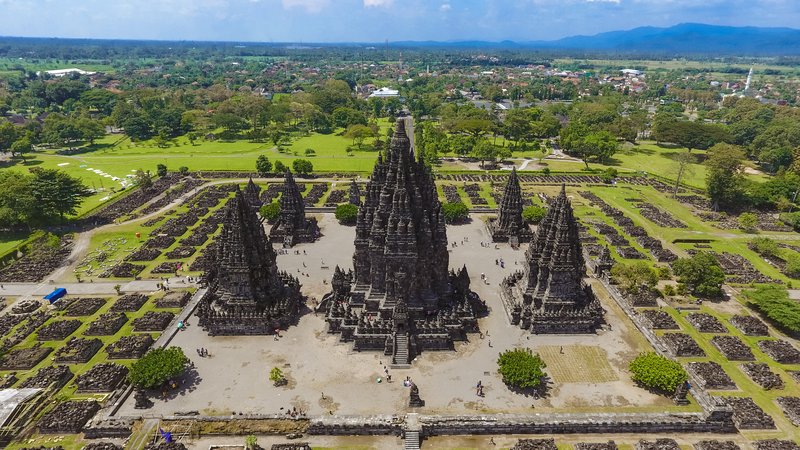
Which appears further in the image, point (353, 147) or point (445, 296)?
point (353, 147)

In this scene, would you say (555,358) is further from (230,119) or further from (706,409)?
(230,119)

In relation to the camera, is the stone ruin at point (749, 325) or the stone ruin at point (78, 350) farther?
the stone ruin at point (749, 325)

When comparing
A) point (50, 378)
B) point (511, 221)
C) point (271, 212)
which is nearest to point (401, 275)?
point (511, 221)

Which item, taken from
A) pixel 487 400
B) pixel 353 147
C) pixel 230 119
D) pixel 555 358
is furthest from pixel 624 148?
pixel 230 119

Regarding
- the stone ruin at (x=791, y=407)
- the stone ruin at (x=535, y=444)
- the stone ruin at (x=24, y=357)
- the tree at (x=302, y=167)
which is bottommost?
the stone ruin at (x=24, y=357)

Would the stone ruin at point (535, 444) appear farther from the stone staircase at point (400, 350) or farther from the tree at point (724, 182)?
the tree at point (724, 182)

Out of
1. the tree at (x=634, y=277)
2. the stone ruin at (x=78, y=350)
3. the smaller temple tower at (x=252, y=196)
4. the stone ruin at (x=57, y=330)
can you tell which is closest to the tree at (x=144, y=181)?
the smaller temple tower at (x=252, y=196)
